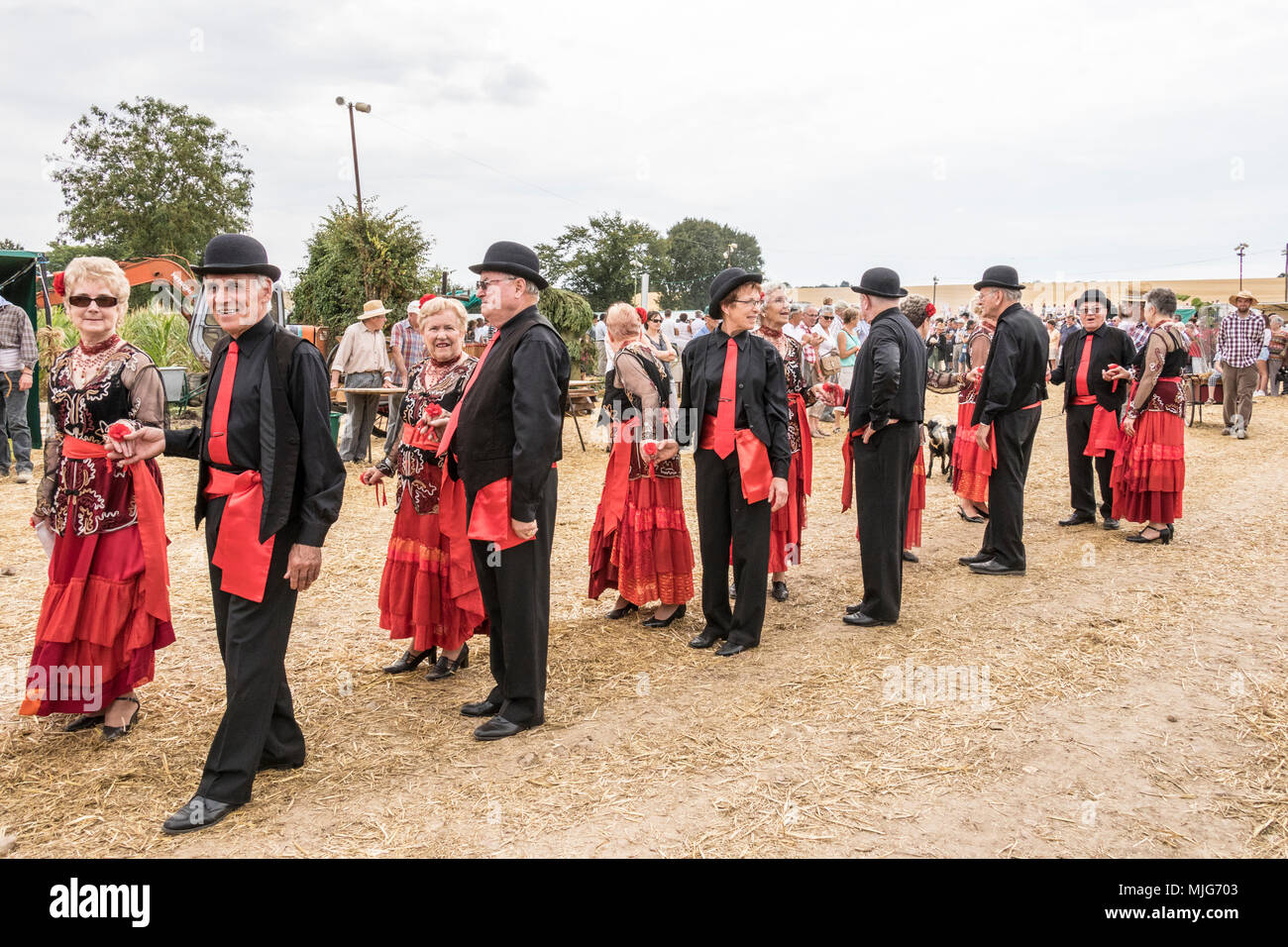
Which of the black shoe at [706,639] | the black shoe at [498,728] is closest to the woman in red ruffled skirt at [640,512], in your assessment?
the black shoe at [706,639]

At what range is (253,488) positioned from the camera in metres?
3.22

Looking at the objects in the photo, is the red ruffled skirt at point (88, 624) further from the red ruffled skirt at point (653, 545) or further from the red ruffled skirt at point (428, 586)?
the red ruffled skirt at point (653, 545)

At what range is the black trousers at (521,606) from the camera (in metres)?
3.86

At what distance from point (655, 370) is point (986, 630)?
2.64 meters

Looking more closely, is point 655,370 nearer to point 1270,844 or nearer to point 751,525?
point 751,525

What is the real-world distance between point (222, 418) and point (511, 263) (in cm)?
133

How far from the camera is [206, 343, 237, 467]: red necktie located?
325 centimetres

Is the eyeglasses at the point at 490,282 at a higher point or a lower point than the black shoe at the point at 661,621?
higher

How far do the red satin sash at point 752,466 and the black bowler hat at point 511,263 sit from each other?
62.6 inches

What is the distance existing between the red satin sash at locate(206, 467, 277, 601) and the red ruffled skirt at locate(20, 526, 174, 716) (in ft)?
3.16

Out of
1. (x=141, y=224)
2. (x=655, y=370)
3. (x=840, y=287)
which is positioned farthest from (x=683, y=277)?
(x=655, y=370)

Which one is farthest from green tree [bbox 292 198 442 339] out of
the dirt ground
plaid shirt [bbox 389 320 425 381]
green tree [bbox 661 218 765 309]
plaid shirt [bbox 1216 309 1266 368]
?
green tree [bbox 661 218 765 309]
